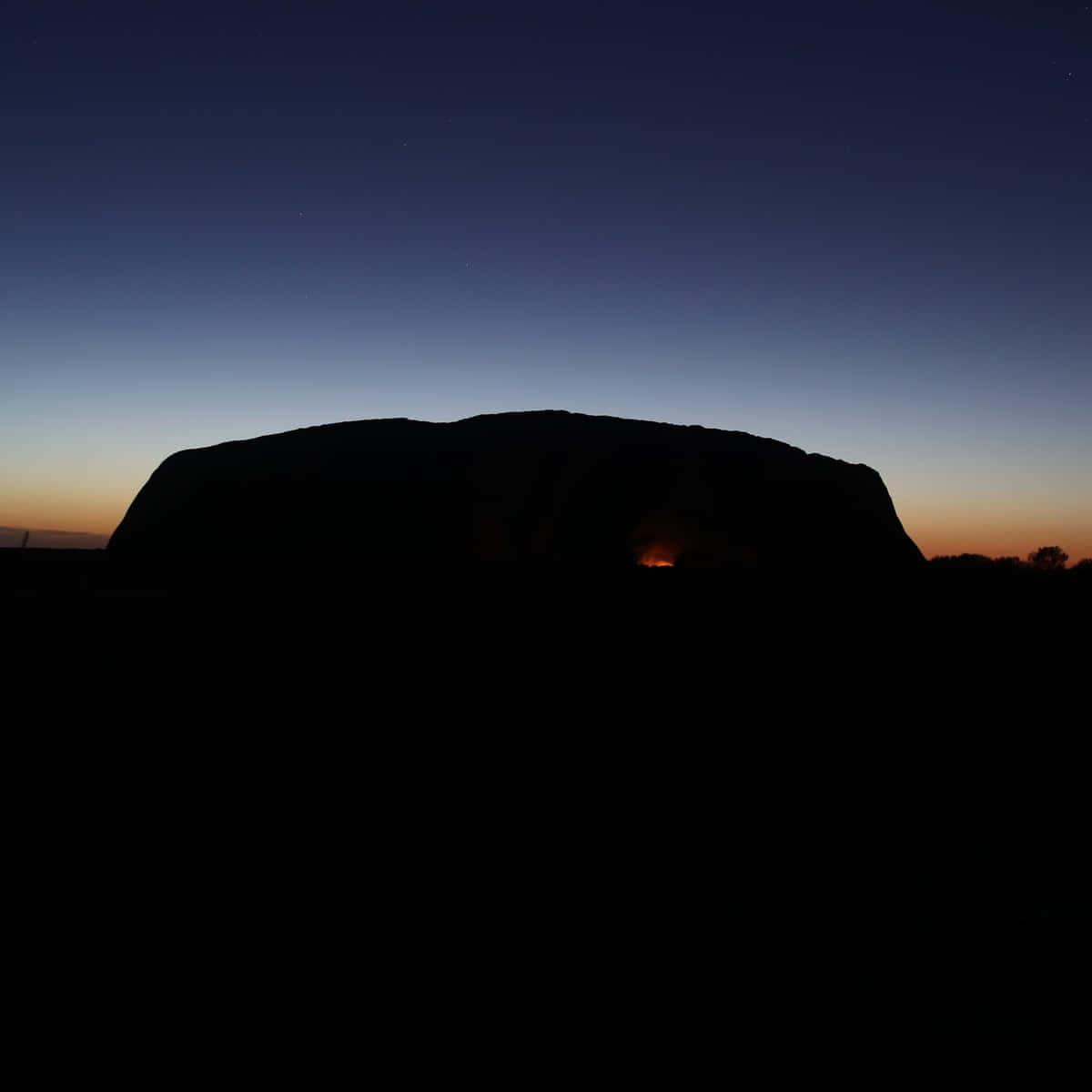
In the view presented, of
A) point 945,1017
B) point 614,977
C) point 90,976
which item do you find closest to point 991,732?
point 945,1017

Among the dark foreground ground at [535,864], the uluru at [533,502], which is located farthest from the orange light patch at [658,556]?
the dark foreground ground at [535,864]

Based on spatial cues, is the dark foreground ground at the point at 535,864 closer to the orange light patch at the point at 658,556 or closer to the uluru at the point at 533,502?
the orange light patch at the point at 658,556

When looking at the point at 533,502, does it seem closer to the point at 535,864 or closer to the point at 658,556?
the point at 658,556

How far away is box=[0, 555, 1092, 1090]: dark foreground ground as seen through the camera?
270cm

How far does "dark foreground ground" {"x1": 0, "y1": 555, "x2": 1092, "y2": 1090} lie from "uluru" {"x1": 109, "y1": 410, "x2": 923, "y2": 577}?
10.6 meters

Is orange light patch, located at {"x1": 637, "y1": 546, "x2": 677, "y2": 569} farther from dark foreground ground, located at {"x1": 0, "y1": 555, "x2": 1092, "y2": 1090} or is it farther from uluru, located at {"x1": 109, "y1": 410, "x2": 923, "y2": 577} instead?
dark foreground ground, located at {"x1": 0, "y1": 555, "x2": 1092, "y2": 1090}

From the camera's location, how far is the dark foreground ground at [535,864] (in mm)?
2703

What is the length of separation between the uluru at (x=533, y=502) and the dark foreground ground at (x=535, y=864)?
10.6 metres

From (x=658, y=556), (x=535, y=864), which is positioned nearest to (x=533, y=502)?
(x=658, y=556)

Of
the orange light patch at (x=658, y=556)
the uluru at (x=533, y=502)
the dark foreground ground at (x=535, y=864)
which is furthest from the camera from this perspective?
the uluru at (x=533, y=502)

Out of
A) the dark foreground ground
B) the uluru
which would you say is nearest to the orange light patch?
the uluru

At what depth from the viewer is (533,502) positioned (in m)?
23.2

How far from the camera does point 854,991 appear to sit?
300cm

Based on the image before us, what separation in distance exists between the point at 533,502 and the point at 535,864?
62.5ft
